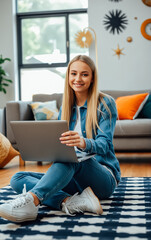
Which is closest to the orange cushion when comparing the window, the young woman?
the young woman

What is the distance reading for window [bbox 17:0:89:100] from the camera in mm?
5836

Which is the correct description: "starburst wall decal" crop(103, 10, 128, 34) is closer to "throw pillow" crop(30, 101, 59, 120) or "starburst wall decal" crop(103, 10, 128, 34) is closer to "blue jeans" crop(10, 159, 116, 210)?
"throw pillow" crop(30, 101, 59, 120)

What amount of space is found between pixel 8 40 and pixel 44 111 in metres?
2.38

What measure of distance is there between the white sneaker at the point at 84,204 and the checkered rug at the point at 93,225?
0.03 metres

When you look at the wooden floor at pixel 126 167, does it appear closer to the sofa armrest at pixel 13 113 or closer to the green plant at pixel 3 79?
the sofa armrest at pixel 13 113

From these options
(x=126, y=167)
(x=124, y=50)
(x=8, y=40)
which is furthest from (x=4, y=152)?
(x=8, y=40)

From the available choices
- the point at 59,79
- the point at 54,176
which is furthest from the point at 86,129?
the point at 59,79

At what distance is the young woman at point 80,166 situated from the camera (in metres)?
1.50

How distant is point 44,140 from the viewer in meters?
1.54

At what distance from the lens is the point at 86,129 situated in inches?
70.2

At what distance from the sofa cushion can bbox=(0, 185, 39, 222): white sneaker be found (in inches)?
81.4

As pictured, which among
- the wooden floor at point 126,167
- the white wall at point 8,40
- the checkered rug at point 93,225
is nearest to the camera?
the checkered rug at point 93,225

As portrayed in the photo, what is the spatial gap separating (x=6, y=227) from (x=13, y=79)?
4577mm

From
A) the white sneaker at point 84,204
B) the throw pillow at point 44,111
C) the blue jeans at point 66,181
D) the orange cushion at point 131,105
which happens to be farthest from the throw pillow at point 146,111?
the white sneaker at point 84,204
